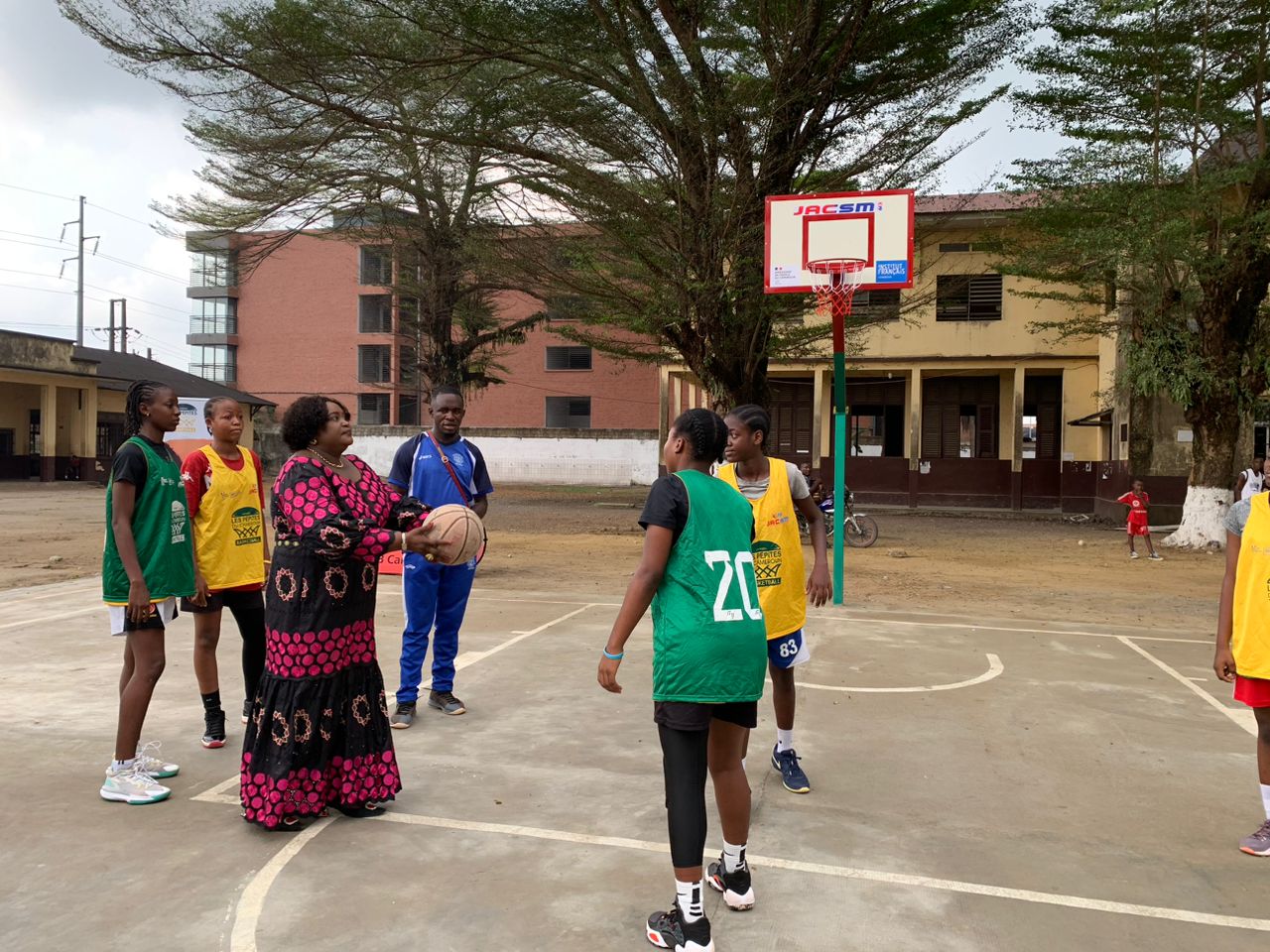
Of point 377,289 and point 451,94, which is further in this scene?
point 377,289

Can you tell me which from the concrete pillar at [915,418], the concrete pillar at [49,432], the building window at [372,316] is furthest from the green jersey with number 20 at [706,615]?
the building window at [372,316]

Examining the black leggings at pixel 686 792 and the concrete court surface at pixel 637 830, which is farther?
the concrete court surface at pixel 637 830

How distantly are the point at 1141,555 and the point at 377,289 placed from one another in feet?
132

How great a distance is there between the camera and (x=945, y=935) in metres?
3.00

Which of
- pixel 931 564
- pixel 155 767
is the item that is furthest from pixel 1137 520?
pixel 155 767

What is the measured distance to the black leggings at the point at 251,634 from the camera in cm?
486

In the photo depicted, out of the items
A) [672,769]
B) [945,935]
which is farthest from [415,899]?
[945,935]

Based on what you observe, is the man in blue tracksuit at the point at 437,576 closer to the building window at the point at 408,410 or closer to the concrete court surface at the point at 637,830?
the concrete court surface at the point at 637,830

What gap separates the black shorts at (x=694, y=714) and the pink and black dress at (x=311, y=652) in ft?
4.52

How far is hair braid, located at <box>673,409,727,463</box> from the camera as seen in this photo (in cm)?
305

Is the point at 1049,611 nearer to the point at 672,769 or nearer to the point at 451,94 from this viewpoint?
the point at 672,769

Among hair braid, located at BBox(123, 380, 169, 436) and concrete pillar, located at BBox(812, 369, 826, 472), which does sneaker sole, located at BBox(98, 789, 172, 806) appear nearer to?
hair braid, located at BBox(123, 380, 169, 436)

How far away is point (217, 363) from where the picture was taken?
50562mm

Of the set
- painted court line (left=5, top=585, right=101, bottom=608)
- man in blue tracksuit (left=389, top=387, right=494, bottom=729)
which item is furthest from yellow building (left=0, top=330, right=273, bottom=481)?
man in blue tracksuit (left=389, top=387, right=494, bottom=729)
